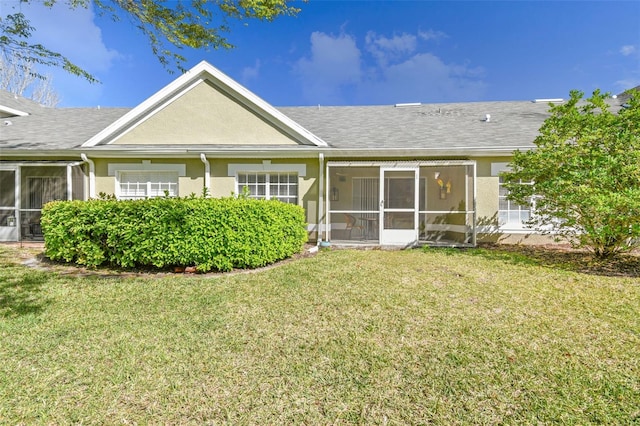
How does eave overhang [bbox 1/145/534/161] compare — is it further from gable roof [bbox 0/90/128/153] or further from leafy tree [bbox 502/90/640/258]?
leafy tree [bbox 502/90/640/258]

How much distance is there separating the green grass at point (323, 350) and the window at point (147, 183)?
4.81 metres

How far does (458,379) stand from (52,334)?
206 inches

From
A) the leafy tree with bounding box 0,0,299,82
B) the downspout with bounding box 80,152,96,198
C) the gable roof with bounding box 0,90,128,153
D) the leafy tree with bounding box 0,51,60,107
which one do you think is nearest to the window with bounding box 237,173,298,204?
the leafy tree with bounding box 0,0,299,82

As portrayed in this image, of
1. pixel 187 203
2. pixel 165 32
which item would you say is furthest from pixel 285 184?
pixel 165 32

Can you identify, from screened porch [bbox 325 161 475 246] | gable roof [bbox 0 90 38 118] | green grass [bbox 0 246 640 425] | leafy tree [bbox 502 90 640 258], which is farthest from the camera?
gable roof [bbox 0 90 38 118]

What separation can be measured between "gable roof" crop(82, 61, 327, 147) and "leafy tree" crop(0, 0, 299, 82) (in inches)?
85.2

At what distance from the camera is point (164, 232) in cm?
639

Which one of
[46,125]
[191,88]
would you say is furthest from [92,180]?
[46,125]

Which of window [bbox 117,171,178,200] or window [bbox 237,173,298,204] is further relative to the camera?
window [bbox 117,171,178,200]

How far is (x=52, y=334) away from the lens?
154 inches

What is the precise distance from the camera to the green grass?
2.62 meters

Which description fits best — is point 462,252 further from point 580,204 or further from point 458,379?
point 458,379

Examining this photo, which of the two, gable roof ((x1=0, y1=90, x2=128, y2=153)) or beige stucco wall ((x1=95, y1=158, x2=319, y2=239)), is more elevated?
gable roof ((x1=0, y1=90, x2=128, y2=153))

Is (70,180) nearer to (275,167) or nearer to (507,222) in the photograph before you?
(275,167)
